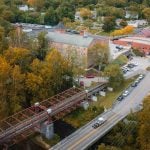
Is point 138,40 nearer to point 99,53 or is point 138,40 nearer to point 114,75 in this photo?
point 99,53

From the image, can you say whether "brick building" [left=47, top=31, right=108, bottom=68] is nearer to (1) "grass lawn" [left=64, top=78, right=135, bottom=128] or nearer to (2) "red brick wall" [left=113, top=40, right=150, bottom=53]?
(1) "grass lawn" [left=64, top=78, right=135, bottom=128]

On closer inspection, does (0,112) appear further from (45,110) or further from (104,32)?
(104,32)

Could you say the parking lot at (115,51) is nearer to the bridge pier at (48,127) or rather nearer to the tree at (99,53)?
the tree at (99,53)

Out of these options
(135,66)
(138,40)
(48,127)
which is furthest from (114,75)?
(138,40)

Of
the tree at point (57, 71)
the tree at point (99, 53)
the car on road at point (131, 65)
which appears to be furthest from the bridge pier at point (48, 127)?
the car on road at point (131, 65)

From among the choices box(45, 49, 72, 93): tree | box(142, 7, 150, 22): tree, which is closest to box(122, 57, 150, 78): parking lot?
box(45, 49, 72, 93): tree
